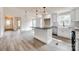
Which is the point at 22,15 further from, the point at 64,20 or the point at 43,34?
the point at 64,20

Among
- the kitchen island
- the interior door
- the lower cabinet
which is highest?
the interior door

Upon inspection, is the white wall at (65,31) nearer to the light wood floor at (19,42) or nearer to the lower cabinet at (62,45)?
the lower cabinet at (62,45)

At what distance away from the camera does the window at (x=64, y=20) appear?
2.17 metres

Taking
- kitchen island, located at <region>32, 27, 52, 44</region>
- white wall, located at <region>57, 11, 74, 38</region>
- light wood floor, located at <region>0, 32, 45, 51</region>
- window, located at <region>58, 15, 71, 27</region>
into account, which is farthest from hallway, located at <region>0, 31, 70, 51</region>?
window, located at <region>58, 15, 71, 27</region>

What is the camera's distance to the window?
2168mm

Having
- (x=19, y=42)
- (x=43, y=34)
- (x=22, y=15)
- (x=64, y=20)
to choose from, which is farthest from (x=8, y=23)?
(x=64, y=20)

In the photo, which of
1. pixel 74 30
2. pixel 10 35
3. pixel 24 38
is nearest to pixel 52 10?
pixel 74 30

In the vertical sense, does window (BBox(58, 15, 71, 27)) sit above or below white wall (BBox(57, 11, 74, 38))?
above

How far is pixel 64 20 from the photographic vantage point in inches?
86.6

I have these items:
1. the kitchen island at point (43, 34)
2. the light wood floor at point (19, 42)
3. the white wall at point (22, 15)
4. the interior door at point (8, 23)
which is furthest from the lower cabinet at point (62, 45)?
the interior door at point (8, 23)

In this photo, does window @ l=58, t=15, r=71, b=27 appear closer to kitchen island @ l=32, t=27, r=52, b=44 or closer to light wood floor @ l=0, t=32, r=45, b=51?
kitchen island @ l=32, t=27, r=52, b=44

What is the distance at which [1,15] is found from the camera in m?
2.10
